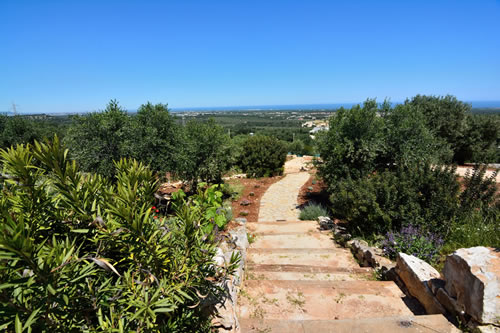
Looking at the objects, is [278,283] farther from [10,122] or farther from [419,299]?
[10,122]

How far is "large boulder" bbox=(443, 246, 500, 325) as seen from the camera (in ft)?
7.50

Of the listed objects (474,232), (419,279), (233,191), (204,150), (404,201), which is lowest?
(233,191)

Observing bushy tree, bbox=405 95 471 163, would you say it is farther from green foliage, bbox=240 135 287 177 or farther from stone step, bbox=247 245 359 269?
stone step, bbox=247 245 359 269

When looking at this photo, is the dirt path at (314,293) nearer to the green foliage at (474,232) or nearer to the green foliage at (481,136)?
the green foliage at (474,232)

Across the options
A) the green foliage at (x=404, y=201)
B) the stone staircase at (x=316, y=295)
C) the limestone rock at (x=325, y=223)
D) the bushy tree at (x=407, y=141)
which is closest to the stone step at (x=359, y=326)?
the stone staircase at (x=316, y=295)

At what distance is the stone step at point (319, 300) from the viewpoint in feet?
9.87

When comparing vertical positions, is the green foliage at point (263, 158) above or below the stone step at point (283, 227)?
above

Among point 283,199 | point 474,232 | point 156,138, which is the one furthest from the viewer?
point 283,199

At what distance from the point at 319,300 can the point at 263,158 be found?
39.6 ft

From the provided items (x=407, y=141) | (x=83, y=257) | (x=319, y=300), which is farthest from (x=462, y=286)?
(x=407, y=141)

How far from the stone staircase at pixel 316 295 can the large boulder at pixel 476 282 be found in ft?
1.10

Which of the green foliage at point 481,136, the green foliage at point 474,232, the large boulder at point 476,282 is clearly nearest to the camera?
the large boulder at point 476,282

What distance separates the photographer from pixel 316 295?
337cm

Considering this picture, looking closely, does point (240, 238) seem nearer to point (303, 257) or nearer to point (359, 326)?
point (303, 257)
